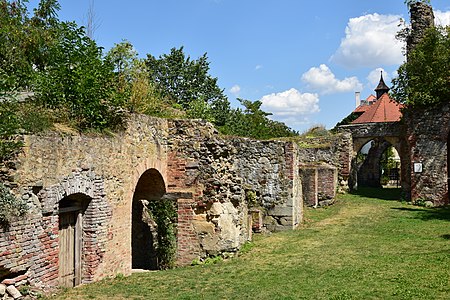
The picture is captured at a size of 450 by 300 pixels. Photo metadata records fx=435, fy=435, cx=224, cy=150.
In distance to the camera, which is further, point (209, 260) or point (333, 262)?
point (209, 260)

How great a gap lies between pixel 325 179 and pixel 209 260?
10.1 metres

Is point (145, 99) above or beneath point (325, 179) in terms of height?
above

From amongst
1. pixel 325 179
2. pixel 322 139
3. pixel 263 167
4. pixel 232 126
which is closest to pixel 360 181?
pixel 322 139

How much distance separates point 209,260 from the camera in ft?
33.7

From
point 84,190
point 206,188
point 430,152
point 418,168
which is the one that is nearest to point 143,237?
point 206,188

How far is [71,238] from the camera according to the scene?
7836 millimetres

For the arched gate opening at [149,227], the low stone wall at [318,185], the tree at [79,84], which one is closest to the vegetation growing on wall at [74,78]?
the tree at [79,84]

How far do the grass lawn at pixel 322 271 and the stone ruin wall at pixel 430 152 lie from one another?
4.97m

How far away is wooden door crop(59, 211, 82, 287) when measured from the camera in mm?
7577

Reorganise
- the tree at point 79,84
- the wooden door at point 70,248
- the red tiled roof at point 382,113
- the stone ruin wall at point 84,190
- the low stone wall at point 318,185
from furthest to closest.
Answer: the red tiled roof at point 382,113
the low stone wall at point 318,185
the tree at point 79,84
the wooden door at point 70,248
the stone ruin wall at point 84,190

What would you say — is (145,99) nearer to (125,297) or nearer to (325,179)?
(125,297)

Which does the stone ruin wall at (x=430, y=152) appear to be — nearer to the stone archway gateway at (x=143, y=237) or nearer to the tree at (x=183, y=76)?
the stone archway gateway at (x=143, y=237)

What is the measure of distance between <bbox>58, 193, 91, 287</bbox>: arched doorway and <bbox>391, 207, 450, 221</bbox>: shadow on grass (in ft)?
38.2

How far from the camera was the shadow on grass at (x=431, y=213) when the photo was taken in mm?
15025
